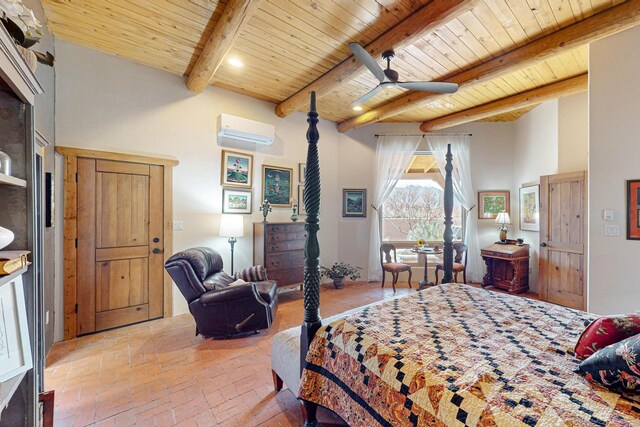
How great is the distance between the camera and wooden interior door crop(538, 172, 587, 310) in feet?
12.1

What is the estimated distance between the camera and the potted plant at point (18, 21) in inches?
36.2

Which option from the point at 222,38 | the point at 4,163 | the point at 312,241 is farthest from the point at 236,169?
the point at 4,163

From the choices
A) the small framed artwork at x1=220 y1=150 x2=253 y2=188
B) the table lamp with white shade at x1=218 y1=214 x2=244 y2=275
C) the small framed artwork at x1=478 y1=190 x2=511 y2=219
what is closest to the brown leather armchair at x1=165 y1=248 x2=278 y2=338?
the table lamp with white shade at x1=218 y1=214 x2=244 y2=275

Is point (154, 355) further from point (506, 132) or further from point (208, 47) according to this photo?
point (506, 132)

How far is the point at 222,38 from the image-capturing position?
8.36 ft

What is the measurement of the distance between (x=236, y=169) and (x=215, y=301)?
206cm

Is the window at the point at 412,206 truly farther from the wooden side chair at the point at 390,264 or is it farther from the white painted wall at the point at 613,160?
the white painted wall at the point at 613,160

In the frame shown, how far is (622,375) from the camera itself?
3.25 feet

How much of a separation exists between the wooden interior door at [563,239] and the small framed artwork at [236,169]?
4534 millimetres

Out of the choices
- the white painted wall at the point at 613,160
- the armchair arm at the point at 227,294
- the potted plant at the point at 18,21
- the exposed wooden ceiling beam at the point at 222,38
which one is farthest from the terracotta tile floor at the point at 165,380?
the white painted wall at the point at 613,160

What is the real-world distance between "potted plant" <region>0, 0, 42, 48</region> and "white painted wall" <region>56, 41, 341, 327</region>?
2327 mm

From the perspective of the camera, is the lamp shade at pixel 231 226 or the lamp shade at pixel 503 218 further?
the lamp shade at pixel 503 218

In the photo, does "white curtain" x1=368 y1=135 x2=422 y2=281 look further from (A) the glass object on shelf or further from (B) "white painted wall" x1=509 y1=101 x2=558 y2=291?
(A) the glass object on shelf

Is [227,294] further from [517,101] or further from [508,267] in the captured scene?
[517,101]
